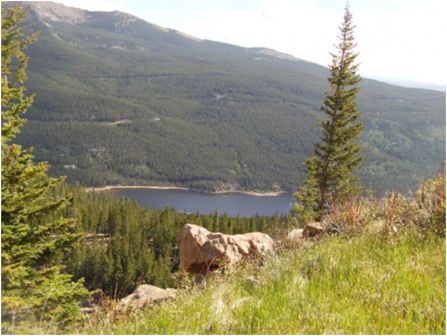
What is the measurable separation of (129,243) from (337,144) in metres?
59.4

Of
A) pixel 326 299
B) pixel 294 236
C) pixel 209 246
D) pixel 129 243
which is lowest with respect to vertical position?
pixel 129 243

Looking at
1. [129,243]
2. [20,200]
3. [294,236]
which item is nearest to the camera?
[294,236]

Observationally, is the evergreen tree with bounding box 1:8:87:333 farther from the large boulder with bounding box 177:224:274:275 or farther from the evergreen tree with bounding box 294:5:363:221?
the evergreen tree with bounding box 294:5:363:221

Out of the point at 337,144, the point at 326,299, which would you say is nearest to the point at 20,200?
the point at 326,299

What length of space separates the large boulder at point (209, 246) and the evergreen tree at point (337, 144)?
27.3m

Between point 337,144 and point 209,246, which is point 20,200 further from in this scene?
point 337,144

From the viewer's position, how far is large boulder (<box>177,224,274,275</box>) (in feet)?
43.5

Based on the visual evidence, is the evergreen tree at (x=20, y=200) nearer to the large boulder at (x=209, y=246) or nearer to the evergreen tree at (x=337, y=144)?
the large boulder at (x=209, y=246)

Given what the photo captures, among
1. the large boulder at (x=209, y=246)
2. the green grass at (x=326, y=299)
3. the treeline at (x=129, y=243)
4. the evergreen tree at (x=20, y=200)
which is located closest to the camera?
the green grass at (x=326, y=299)

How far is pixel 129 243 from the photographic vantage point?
94.0 m

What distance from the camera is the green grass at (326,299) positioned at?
505cm

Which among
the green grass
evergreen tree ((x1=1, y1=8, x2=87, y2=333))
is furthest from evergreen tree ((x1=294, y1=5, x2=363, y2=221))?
the green grass

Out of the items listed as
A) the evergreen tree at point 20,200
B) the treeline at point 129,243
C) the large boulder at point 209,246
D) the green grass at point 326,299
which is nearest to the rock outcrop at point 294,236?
the large boulder at point 209,246

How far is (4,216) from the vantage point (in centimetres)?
1650
